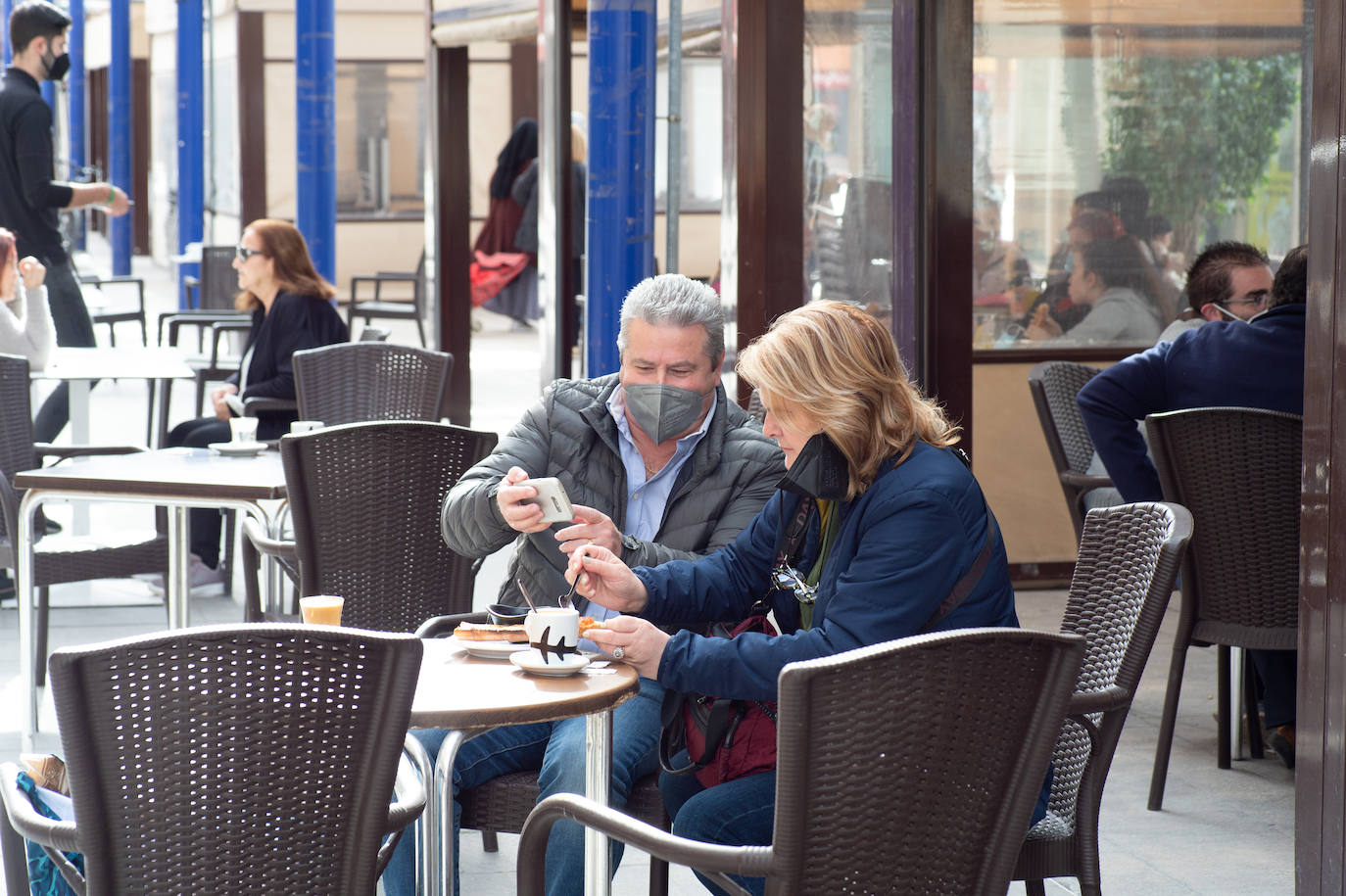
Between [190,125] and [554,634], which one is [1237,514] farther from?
[190,125]

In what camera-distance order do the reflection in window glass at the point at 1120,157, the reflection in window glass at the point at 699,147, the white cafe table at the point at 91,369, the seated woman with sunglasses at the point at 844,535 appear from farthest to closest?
the reflection in window glass at the point at 699,147 < the reflection in window glass at the point at 1120,157 < the white cafe table at the point at 91,369 < the seated woman with sunglasses at the point at 844,535

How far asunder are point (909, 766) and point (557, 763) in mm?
1019

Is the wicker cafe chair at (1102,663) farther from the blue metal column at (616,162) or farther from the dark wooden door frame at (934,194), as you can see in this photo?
the blue metal column at (616,162)

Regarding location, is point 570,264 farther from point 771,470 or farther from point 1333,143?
point 1333,143

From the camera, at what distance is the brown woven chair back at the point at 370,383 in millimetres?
5766

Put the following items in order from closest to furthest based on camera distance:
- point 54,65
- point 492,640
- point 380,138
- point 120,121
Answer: point 492,640, point 54,65, point 380,138, point 120,121

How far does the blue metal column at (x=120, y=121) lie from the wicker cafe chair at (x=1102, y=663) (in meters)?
20.1

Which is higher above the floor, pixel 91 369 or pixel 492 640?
pixel 91 369

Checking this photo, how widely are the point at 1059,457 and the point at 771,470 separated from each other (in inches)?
91.7

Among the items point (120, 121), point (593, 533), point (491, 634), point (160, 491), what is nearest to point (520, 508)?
point (593, 533)

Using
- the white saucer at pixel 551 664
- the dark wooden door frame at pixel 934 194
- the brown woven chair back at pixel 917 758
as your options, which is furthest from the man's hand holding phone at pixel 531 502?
the dark wooden door frame at pixel 934 194

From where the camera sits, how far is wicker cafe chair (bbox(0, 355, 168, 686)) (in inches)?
198

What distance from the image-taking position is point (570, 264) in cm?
841

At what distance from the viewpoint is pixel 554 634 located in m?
2.77
